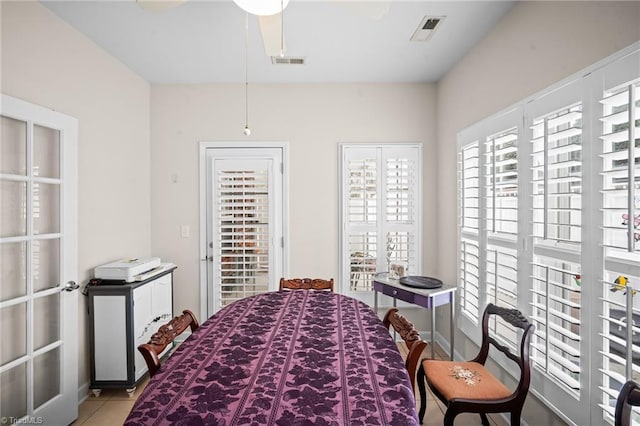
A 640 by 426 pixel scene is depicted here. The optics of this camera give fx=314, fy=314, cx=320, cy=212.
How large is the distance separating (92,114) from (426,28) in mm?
Answer: 2703

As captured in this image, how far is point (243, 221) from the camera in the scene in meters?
3.35

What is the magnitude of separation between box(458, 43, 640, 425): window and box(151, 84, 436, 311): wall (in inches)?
46.7

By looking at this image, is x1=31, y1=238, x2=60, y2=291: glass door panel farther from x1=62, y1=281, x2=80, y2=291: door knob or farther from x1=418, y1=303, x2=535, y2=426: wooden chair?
x1=418, y1=303, x2=535, y2=426: wooden chair

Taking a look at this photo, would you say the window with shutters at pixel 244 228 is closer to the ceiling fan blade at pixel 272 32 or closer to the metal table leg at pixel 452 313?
the ceiling fan blade at pixel 272 32

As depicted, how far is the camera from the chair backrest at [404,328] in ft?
4.56

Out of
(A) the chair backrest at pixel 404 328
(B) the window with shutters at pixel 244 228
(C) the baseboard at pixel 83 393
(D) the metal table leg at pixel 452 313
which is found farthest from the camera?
(B) the window with shutters at pixel 244 228

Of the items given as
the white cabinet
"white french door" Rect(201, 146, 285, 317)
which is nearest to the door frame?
"white french door" Rect(201, 146, 285, 317)

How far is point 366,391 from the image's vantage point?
3.60 feet

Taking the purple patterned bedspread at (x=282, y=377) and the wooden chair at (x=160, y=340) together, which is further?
the wooden chair at (x=160, y=340)

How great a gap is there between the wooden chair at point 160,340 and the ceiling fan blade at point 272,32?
1.50 metres

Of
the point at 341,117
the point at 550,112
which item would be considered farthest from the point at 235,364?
the point at 341,117

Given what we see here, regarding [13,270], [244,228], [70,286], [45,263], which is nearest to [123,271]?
[70,286]

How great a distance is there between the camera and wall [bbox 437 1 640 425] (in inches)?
57.0

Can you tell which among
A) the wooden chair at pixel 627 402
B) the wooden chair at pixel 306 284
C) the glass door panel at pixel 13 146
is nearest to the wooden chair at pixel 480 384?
the wooden chair at pixel 627 402
